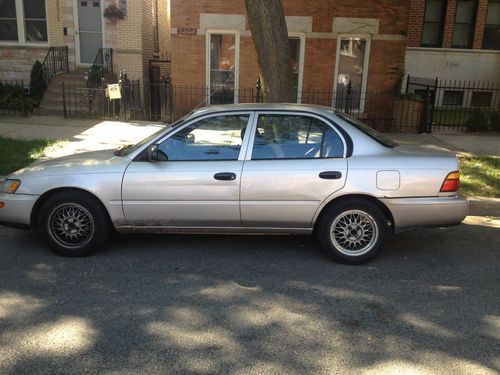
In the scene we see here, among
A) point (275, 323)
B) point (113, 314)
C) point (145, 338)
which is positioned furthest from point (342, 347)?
point (113, 314)

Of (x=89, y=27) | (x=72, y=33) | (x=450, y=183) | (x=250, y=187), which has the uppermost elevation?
(x=89, y=27)

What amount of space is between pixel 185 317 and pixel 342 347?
1.19 metres

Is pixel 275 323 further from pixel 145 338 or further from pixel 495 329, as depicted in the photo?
pixel 495 329

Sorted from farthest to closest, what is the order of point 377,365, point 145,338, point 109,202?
point 109,202, point 145,338, point 377,365

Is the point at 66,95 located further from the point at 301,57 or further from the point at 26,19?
the point at 301,57

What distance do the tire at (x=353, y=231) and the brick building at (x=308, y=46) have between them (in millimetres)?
9505

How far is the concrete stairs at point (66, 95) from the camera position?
47.6 ft

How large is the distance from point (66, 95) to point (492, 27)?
15872 mm

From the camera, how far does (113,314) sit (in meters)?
3.93

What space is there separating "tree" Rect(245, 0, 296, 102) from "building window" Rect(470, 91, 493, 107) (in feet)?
48.1

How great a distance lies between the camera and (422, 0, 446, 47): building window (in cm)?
1967

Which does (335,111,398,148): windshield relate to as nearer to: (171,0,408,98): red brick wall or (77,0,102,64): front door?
(171,0,408,98): red brick wall

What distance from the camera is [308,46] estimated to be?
13836 millimetres

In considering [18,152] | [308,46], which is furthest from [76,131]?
[308,46]
